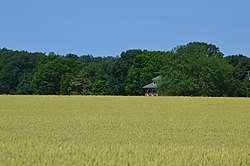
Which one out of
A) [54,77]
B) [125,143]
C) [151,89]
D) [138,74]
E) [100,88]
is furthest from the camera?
[54,77]

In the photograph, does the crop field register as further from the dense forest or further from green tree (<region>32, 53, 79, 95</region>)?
green tree (<region>32, 53, 79, 95</region>)

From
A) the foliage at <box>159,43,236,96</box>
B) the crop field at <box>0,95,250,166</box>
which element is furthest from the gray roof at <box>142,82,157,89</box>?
the crop field at <box>0,95,250,166</box>

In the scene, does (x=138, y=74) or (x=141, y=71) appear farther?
(x=141, y=71)

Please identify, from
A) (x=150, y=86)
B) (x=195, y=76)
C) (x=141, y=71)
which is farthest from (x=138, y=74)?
Answer: (x=195, y=76)

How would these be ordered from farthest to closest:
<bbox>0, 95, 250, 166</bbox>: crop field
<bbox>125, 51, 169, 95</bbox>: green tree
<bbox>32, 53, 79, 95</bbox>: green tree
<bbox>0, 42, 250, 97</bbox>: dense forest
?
1. <bbox>32, 53, 79, 95</bbox>: green tree
2. <bbox>125, 51, 169, 95</bbox>: green tree
3. <bbox>0, 42, 250, 97</bbox>: dense forest
4. <bbox>0, 95, 250, 166</bbox>: crop field

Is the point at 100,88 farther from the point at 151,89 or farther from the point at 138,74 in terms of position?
the point at 151,89

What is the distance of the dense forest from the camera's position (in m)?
69.7

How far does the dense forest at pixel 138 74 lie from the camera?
69.7 meters

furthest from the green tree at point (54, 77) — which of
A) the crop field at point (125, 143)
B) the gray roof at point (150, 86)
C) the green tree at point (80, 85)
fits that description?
the crop field at point (125, 143)

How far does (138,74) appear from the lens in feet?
279

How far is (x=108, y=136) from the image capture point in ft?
54.3

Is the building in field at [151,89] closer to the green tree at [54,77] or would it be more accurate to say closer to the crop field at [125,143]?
the green tree at [54,77]

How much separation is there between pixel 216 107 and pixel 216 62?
35.4 m

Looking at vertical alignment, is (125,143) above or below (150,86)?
below
